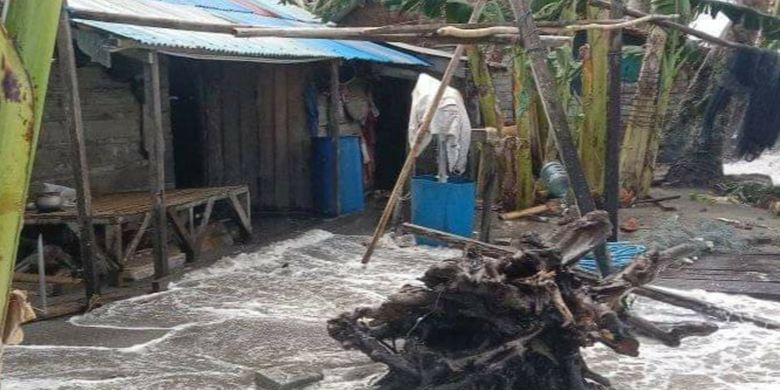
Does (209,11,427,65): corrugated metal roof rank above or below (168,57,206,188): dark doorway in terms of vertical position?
above

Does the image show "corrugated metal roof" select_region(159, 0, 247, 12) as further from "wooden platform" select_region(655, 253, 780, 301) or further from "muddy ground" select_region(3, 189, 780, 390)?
"wooden platform" select_region(655, 253, 780, 301)

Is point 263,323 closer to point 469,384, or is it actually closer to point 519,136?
point 469,384

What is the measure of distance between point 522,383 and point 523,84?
8265mm

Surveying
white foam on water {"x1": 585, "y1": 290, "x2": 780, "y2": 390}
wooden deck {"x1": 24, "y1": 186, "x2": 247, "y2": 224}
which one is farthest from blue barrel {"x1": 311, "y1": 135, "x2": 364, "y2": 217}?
white foam on water {"x1": 585, "y1": 290, "x2": 780, "y2": 390}

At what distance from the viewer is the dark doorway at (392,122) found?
14.4 m

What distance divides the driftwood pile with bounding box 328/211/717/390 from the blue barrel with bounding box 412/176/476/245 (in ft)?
15.5

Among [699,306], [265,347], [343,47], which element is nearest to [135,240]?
[265,347]

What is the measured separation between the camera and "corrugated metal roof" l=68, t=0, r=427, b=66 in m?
7.11

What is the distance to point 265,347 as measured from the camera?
6.15 m

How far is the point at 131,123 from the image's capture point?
9664 millimetres

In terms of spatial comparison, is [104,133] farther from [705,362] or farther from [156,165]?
[705,362]

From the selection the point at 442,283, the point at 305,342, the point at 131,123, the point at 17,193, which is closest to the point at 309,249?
the point at 131,123

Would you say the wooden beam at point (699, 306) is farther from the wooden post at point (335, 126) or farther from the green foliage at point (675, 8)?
the wooden post at point (335, 126)

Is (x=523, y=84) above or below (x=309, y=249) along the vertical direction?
above
